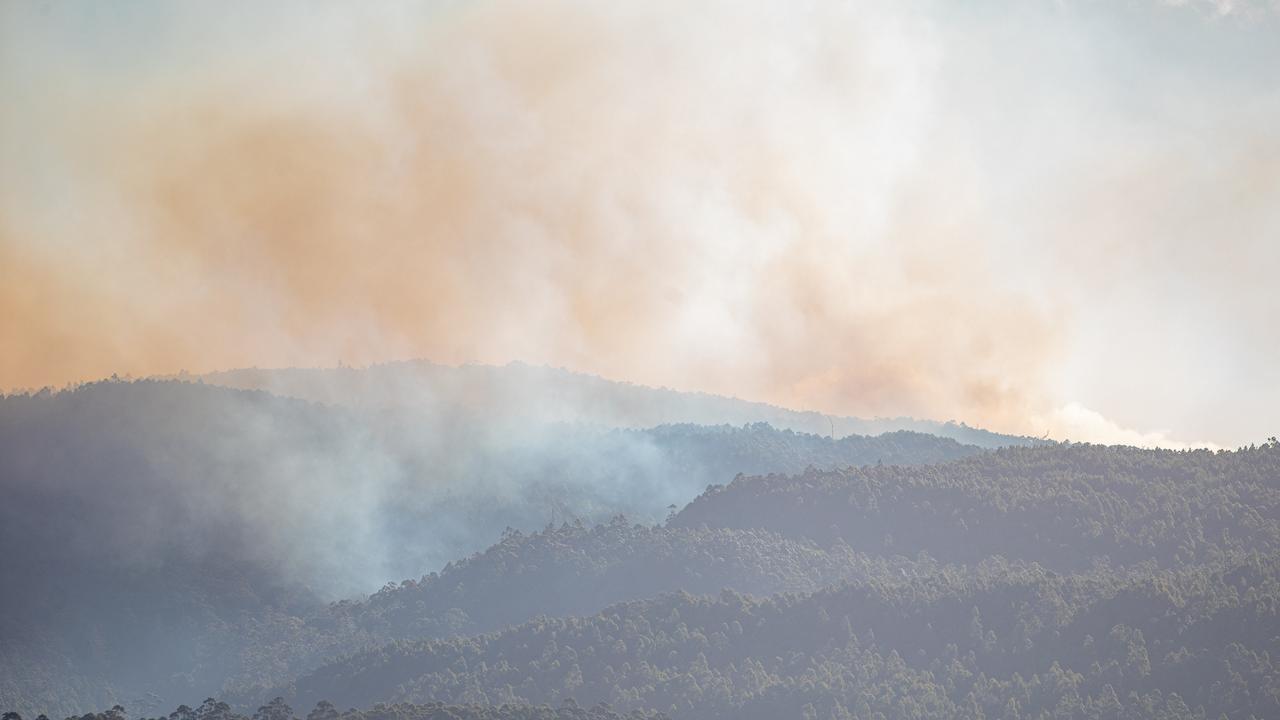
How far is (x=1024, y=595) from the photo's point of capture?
184 metres

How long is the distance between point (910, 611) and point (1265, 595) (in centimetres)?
3551

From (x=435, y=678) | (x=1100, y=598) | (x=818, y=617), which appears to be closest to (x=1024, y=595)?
(x=1100, y=598)

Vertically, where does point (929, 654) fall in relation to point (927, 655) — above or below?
above

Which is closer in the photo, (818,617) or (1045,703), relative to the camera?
(1045,703)

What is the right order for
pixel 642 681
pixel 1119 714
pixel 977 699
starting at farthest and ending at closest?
pixel 642 681
pixel 977 699
pixel 1119 714

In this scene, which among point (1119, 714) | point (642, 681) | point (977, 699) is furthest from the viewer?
point (642, 681)

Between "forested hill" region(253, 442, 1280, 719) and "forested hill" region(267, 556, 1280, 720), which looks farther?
"forested hill" region(253, 442, 1280, 719)

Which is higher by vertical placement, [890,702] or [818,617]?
[818,617]

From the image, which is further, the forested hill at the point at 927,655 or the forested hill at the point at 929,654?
the forested hill at the point at 929,654

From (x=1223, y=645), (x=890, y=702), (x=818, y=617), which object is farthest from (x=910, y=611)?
(x=1223, y=645)

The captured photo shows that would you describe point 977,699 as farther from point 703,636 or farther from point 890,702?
point 703,636

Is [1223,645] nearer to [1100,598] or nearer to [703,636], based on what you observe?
[1100,598]

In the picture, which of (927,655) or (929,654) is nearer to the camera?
(927,655)

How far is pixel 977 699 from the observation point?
16738cm
